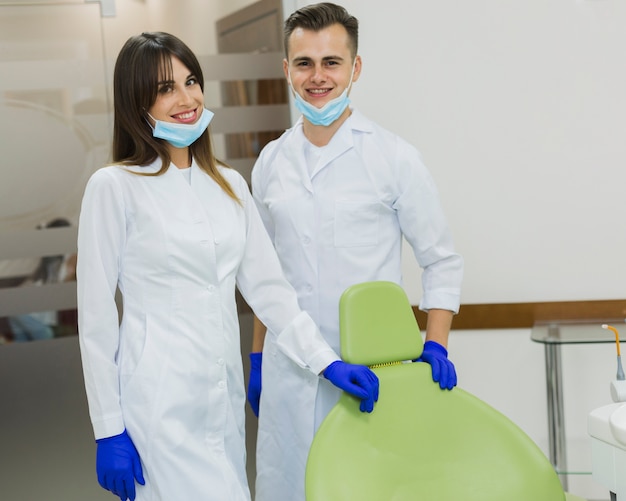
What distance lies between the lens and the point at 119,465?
64.0 inches

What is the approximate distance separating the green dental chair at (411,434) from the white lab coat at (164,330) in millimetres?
236

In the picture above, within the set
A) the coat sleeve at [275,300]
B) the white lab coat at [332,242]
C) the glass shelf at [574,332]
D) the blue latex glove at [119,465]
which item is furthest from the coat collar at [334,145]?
the glass shelf at [574,332]

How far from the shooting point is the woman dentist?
5.50 ft

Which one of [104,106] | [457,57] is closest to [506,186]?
[457,57]

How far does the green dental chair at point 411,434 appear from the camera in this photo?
1.82 metres

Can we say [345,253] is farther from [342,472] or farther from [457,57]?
[457,57]

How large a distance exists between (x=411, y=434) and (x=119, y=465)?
0.64 metres

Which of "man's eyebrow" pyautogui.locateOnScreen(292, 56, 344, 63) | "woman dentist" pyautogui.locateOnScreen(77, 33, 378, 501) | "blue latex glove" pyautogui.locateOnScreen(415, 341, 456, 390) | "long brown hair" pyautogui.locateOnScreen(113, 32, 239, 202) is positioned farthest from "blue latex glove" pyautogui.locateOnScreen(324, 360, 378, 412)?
"man's eyebrow" pyautogui.locateOnScreen(292, 56, 344, 63)

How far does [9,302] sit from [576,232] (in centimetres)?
188

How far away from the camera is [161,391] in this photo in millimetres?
1681

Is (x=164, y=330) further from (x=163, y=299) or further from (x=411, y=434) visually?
(x=411, y=434)

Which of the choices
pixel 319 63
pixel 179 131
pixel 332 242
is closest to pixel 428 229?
pixel 332 242

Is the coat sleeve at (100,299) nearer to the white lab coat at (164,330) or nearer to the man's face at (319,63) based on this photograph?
the white lab coat at (164,330)

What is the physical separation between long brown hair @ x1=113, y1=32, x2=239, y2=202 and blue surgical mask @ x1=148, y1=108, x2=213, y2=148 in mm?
26
